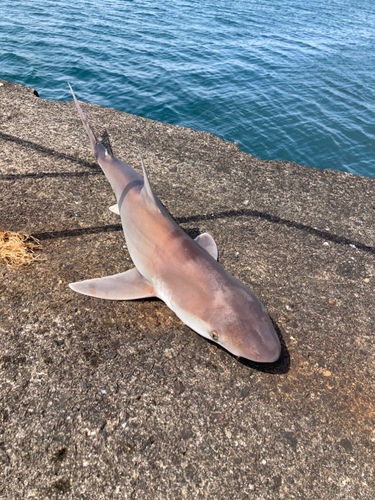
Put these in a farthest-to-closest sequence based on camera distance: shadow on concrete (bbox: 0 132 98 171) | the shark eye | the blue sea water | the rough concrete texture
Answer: the blue sea water → shadow on concrete (bbox: 0 132 98 171) → the shark eye → the rough concrete texture

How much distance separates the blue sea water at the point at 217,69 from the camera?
40.8ft

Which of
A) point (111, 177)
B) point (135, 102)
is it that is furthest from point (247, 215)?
point (135, 102)

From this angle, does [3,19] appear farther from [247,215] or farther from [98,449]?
[98,449]

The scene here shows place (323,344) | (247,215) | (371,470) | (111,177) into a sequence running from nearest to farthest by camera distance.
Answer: (371,470) < (323,344) < (111,177) < (247,215)

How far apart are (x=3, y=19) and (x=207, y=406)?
23.3m

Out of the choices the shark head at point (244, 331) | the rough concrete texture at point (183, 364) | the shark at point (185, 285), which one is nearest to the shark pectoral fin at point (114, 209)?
the rough concrete texture at point (183, 364)

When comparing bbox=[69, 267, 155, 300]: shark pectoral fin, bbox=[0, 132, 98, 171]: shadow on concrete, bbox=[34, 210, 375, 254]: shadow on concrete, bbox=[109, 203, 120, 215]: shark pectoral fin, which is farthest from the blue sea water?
bbox=[69, 267, 155, 300]: shark pectoral fin

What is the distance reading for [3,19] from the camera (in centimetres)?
1948

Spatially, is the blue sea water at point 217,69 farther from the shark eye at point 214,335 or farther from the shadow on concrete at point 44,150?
the shark eye at point 214,335

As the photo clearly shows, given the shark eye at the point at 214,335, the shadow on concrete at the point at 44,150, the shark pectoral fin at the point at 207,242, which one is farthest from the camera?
the shadow on concrete at the point at 44,150

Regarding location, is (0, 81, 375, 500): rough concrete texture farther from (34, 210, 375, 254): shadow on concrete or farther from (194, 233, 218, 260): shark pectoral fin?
(194, 233, 218, 260): shark pectoral fin

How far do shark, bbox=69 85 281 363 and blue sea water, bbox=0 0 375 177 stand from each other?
8.59m

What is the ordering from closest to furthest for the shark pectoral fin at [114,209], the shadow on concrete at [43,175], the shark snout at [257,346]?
1. the shark snout at [257,346]
2. the shark pectoral fin at [114,209]
3. the shadow on concrete at [43,175]

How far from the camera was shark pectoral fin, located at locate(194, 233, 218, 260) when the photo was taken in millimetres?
3822
